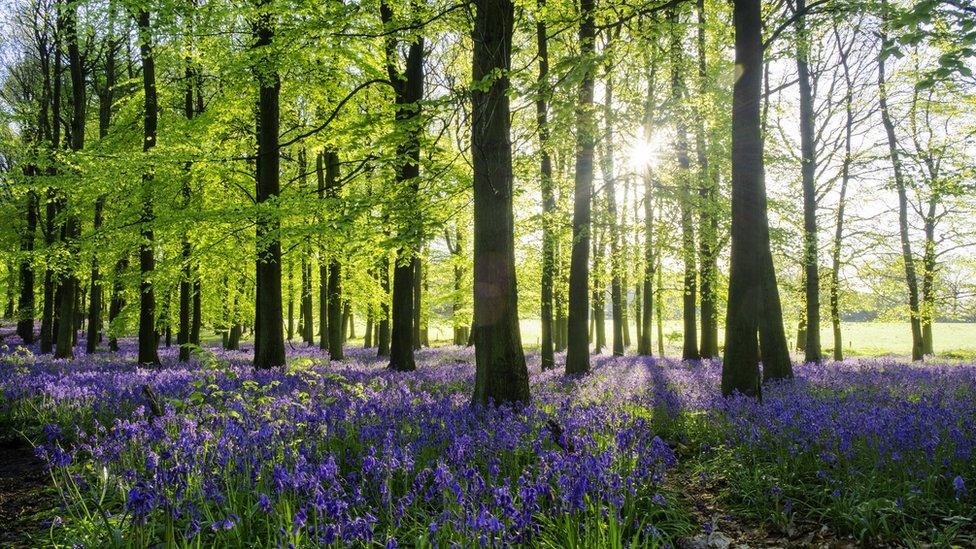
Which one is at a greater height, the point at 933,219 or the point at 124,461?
the point at 933,219

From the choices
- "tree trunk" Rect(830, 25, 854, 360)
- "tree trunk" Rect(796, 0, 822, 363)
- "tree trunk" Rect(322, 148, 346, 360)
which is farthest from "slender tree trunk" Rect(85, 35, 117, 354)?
"tree trunk" Rect(830, 25, 854, 360)

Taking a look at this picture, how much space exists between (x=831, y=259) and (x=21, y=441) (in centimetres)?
2723

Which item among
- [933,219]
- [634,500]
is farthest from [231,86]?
[933,219]

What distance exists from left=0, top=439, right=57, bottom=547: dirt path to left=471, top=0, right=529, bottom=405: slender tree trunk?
187 inches

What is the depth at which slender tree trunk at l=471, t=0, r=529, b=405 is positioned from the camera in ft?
25.0

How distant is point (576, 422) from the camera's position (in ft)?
18.0

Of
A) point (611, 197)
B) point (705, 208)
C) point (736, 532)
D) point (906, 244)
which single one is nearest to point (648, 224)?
point (611, 197)

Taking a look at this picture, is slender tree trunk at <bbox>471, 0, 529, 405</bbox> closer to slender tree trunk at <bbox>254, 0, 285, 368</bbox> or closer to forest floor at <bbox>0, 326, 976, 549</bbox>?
forest floor at <bbox>0, 326, 976, 549</bbox>

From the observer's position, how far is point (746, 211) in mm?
8680

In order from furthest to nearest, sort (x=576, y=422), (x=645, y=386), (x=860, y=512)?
(x=645, y=386) < (x=576, y=422) < (x=860, y=512)

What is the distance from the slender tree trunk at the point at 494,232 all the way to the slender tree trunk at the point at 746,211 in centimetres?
353

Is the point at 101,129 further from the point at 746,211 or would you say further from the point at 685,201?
the point at 746,211

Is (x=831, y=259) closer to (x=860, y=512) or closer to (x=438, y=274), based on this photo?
(x=860, y=512)

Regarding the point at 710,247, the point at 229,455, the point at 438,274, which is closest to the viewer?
the point at 229,455
